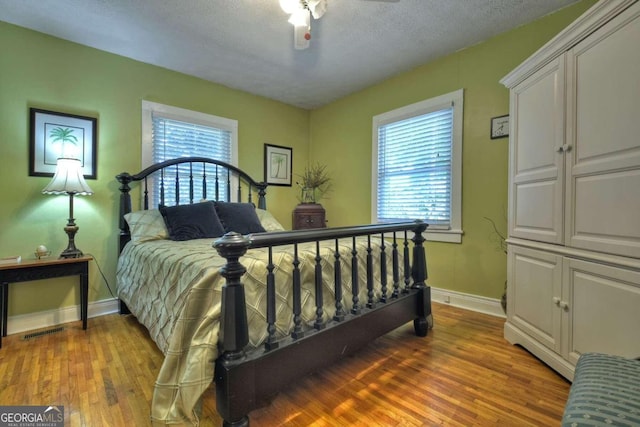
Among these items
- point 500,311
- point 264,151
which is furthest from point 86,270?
point 500,311

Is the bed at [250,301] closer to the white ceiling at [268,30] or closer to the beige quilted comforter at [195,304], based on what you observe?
the beige quilted comforter at [195,304]

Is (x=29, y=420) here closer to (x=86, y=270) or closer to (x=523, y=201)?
(x=86, y=270)

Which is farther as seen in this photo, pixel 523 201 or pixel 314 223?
pixel 314 223

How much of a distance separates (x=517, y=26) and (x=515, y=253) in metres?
1.92

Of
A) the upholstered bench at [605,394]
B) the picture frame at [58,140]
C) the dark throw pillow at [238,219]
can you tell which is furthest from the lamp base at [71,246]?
the upholstered bench at [605,394]

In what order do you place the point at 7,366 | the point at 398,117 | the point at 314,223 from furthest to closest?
the point at 314,223, the point at 398,117, the point at 7,366

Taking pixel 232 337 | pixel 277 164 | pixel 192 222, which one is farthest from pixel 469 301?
pixel 277 164

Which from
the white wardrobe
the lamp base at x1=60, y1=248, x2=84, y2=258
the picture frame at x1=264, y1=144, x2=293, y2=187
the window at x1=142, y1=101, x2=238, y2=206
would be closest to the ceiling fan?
the white wardrobe

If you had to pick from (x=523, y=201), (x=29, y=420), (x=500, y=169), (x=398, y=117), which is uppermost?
(x=398, y=117)

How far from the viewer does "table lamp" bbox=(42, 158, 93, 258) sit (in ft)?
7.39

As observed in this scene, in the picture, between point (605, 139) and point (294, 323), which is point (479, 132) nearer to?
point (605, 139)

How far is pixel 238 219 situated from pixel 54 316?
172cm

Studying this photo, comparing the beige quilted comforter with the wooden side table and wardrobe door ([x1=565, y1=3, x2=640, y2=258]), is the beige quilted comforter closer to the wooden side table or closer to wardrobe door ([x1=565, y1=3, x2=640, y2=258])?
the wooden side table

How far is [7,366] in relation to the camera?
68.7 inches
